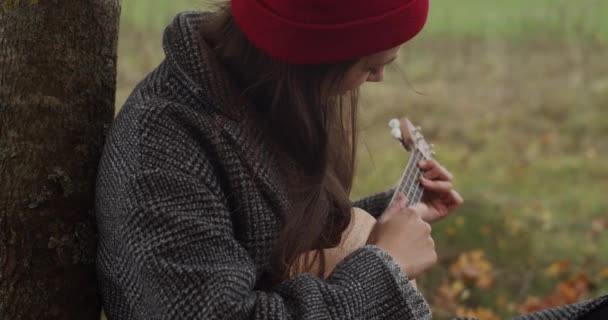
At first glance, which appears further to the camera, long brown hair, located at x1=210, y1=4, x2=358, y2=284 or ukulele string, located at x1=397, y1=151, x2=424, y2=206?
ukulele string, located at x1=397, y1=151, x2=424, y2=206

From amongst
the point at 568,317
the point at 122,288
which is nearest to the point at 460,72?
the point at 568,317

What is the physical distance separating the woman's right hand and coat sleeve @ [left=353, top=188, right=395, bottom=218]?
1.29 feet

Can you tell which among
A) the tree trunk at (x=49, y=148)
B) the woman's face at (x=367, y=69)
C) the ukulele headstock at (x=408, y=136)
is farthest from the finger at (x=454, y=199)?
the tree trunk at (x=49, y=148)

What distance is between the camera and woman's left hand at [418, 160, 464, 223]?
8.09 ft

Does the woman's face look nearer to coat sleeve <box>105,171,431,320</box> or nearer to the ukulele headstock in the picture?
coat sleeve <box>105,171,431,320</box>

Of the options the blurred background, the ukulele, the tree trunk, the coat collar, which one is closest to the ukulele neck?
the ukulele

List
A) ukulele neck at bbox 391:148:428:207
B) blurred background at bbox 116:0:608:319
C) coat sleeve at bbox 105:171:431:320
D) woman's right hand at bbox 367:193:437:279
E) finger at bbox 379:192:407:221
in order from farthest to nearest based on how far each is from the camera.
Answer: blurred background at bbox 116:0:608:319, ukulele neck at bbox 391:148:428:207, finger at bbox 379:192:407:221, woman's right hand at bbox 367:193:437:279, coat sleeve at bbox 105:171:431:320

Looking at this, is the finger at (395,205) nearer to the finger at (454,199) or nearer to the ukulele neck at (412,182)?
the ukulele neck at (412,182)

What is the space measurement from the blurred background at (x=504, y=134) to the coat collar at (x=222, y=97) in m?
1.69

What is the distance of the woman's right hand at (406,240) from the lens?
6.47 ft

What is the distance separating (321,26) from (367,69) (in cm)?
18

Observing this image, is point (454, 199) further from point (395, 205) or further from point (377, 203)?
point (395, 205)

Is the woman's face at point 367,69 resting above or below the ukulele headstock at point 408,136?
above

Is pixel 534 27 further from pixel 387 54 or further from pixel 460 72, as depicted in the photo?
pixel 387 54
